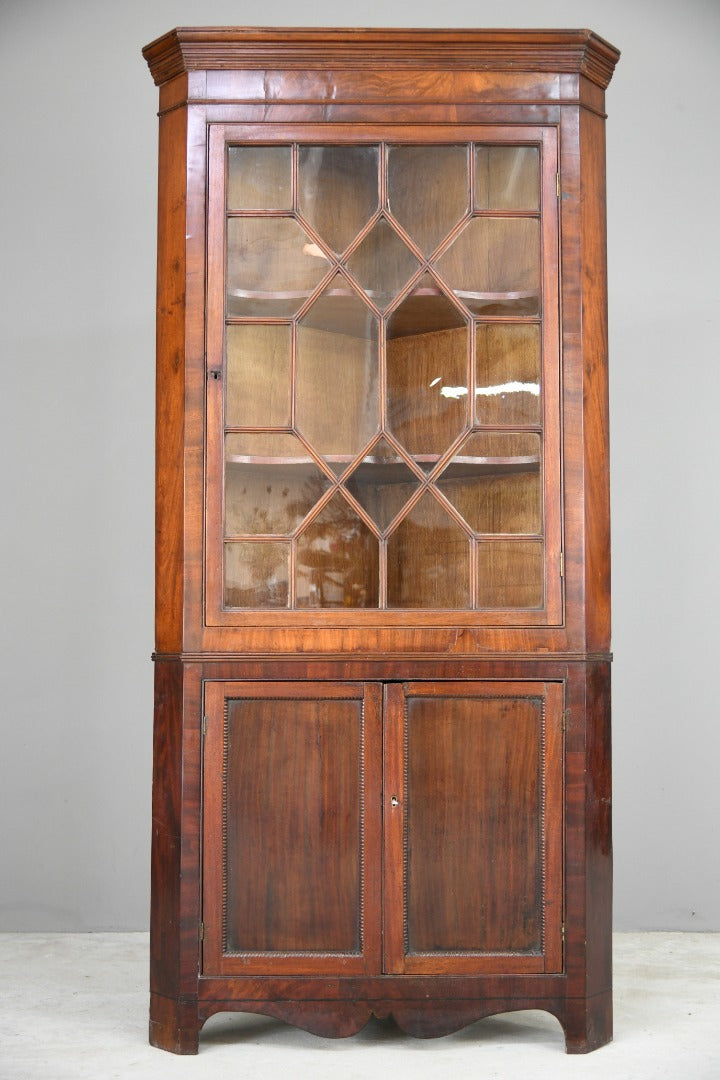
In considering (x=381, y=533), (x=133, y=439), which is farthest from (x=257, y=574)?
(x=133, y=439)

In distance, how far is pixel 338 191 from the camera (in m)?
2.74

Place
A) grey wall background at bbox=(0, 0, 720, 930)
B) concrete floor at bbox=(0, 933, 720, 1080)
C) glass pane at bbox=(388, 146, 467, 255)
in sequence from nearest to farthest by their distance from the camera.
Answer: concrete floor at bbox=(0, 933, 720, 1080) < glass pane at bbox=(388, 146, 467, 255) < grey wall background at bbox=(0, 0, 720, 930)

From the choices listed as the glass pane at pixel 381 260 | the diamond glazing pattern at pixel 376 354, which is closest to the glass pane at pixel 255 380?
the diamond glazing pattern at pixel 376 354

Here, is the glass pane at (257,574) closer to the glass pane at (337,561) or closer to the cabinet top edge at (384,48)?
the glass pane at (337,561)

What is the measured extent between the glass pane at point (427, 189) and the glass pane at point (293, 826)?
1.03m

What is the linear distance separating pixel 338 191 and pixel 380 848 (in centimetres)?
141

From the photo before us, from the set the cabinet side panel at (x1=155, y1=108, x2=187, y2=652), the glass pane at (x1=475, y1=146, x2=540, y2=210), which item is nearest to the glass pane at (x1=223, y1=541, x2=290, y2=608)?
the cabinet side panel at (x1=155, y1=108, x2=187, y2=652)

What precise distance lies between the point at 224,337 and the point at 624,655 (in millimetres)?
1767

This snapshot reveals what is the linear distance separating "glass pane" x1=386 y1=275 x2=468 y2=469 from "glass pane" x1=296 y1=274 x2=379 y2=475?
0.16ft

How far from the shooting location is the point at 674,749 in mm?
3842

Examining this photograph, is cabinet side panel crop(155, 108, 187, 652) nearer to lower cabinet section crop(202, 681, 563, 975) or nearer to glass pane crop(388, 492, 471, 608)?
lower cabinet section crop(202, 681, 563, 975)

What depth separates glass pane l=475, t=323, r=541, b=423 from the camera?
273cm

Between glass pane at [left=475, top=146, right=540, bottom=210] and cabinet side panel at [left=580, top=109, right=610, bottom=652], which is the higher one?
glass pane at [left=475, top=146, right=540, bottom=210]

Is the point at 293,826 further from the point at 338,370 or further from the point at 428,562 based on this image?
the point at 338,370
